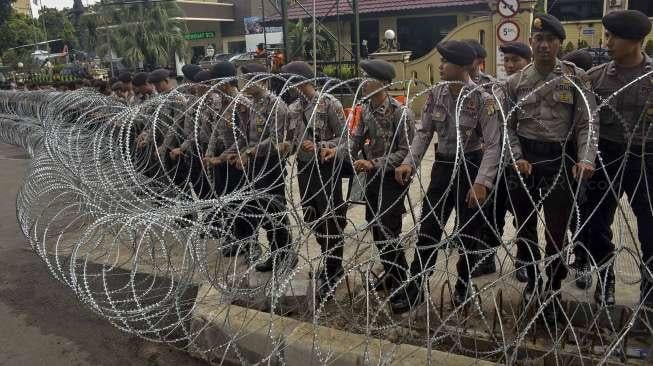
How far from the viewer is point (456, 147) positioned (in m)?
3.44

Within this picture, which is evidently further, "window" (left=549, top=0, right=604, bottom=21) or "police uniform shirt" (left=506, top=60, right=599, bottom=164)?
"window" (left=549, top=0, right=604, bottom=21)

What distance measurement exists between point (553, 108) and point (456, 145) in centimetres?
58

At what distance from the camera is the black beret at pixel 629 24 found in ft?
9.73

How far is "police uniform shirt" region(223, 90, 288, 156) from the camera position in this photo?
4.52m

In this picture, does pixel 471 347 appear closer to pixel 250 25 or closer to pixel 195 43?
pixel 250 25

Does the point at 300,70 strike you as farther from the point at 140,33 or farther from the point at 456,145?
the point at 140,33

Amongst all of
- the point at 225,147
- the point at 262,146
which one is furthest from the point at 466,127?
the point at 225,147

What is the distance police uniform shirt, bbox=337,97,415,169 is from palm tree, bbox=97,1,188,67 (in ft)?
76.8

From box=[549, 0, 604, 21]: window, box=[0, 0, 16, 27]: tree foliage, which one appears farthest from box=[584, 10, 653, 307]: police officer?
box=[0, 0, 16, 27]: tree foliage

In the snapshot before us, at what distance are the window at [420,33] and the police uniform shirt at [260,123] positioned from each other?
17.2 m

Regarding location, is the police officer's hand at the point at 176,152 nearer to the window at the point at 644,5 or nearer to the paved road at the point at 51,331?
the paved road at the point at 51,331

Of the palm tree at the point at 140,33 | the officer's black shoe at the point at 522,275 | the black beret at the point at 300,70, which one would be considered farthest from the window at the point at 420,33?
the officer's black shoe at the point at 522,275

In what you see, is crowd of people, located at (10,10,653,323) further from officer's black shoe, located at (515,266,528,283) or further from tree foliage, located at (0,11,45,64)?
tree foliage, located at (0,11,45,64)

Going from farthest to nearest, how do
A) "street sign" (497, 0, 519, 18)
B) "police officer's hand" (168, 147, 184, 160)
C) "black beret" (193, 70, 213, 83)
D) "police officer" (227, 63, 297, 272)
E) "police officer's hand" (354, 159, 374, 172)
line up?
1. "street sign" (497, 0, 519, 18)
2. "black beret" (193, 70, 213, 83)
3. "police officer's hand" (168, 147, 184, 160)
4. "police officer" (227, 63, 297, 272)
5. "police officer's hand" (354, 159, 374, 172)
